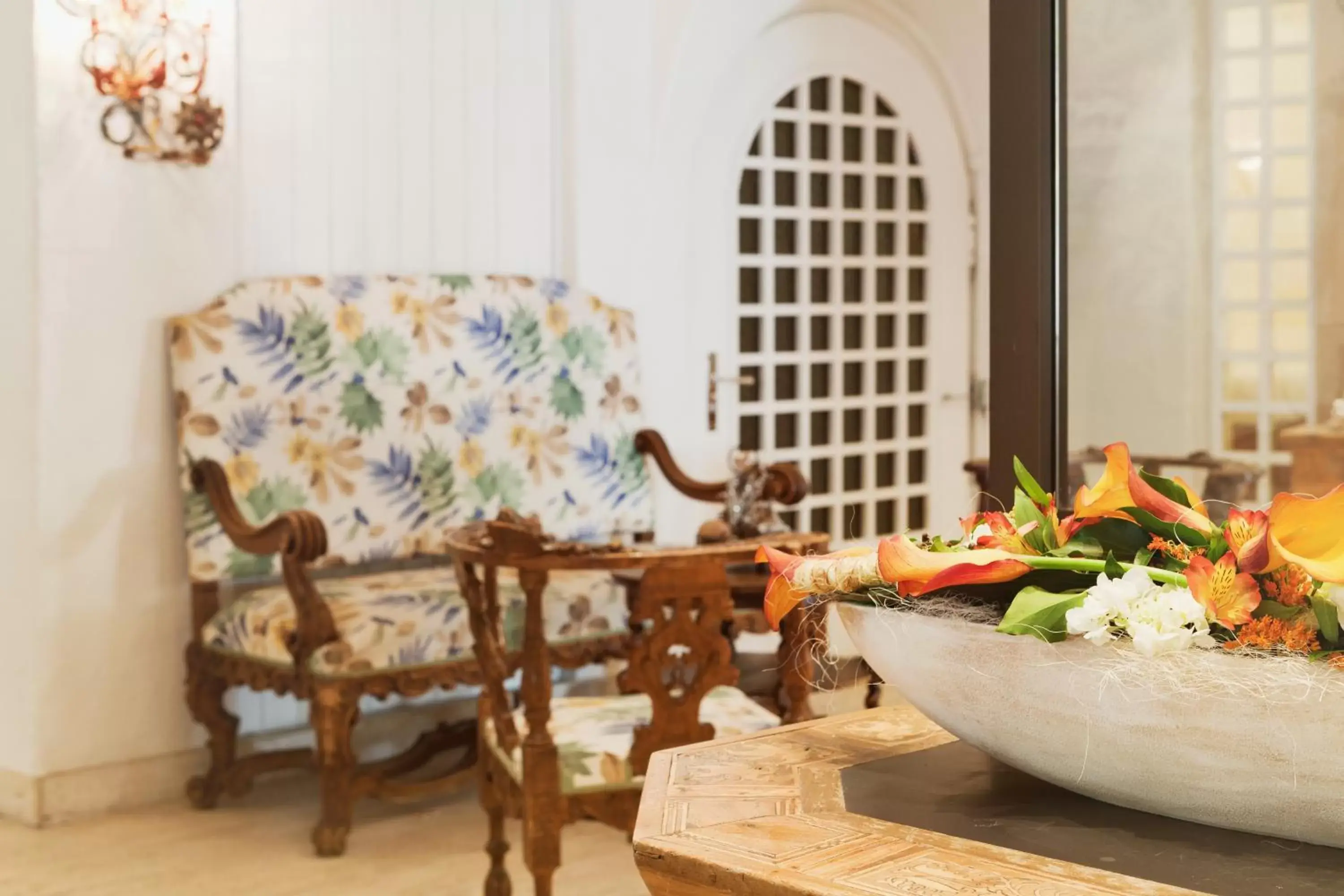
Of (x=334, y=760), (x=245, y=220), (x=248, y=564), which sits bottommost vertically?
(x=334, y=760)

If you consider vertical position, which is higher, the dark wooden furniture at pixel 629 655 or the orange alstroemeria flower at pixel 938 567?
the orange alstroemeria flower at pixel 938 567

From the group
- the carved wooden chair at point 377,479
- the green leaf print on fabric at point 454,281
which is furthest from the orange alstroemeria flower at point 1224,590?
the green leaf print on fabric at point 454,281

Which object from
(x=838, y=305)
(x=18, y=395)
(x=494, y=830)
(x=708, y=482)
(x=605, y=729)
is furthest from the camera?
(x=838, y=305)

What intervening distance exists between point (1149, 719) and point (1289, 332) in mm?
684

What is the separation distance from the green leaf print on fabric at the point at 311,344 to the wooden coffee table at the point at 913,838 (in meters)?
3.04

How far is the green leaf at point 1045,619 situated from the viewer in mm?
961

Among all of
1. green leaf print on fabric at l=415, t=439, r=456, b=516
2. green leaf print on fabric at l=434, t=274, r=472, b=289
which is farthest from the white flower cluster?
green leaf print on fabric at l=434, t=274, r=472, b=289

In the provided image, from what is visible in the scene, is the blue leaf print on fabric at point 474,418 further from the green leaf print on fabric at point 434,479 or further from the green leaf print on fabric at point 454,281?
the green leaf print on fabric at point 454,281

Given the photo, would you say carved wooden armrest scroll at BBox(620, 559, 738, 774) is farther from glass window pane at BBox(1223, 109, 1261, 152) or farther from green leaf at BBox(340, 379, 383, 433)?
green leaf at BBox(340, 379, 383, 433)

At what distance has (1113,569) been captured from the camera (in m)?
0.99

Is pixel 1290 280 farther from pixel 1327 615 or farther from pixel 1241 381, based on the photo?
pixel 1327 615

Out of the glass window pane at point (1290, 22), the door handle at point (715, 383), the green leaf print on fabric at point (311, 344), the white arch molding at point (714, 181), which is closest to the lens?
the glass window pane at point (1290, 22)

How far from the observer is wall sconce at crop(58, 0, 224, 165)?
12.2ft

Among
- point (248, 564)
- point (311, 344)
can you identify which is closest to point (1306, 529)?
point (248, 564)
